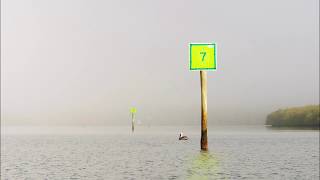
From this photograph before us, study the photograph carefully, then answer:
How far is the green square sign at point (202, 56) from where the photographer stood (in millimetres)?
40188

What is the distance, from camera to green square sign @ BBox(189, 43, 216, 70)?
40.2m

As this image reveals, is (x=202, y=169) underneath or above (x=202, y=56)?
Result: underneath

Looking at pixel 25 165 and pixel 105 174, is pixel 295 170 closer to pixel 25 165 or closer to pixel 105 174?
pixel 105 174

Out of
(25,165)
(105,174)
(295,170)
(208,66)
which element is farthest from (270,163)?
(25,165)

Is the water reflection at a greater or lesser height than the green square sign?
lesser

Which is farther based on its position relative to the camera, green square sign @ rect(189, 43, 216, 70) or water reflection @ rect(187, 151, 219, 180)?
green square sign @ rect(189, 43, 216, 70)

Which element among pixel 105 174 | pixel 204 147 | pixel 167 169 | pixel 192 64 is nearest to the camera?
pixel 105 174

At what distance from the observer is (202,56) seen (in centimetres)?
4038

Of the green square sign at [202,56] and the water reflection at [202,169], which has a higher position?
the green square sign at [202,56]

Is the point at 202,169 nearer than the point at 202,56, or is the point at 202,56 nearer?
the point at 202,169

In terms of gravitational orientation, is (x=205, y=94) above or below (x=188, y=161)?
above

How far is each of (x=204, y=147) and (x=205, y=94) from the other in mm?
5997

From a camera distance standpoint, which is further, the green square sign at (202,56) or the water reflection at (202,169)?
the green square sign at (202,56)

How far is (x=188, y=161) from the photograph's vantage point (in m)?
Answer: 40.0
